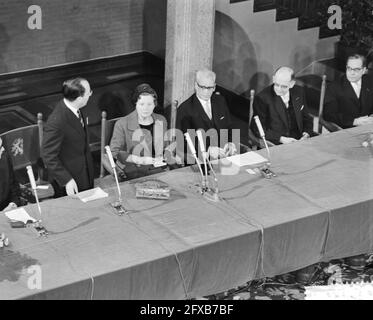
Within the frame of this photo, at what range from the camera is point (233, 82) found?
9594mm

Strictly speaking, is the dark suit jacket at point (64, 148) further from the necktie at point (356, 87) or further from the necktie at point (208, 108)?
the necktie at point (356, 87)

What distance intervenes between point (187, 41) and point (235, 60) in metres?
1.28

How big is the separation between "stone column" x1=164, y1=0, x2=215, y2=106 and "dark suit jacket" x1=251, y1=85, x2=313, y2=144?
43.0 inches

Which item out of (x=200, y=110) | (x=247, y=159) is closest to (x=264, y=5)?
(x=200, y=110)

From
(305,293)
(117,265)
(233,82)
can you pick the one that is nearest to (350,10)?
(233,82)

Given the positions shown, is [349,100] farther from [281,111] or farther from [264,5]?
[264,5]

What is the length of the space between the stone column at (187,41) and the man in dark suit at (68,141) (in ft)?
6.44

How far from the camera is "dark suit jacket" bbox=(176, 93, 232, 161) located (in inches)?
279

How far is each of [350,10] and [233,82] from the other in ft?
4.38

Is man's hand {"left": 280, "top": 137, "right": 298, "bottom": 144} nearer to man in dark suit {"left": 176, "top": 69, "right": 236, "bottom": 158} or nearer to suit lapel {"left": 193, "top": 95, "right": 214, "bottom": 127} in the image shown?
man in dark suit {"left": 176, "top": 69, "right": 236, "bottom": 158}

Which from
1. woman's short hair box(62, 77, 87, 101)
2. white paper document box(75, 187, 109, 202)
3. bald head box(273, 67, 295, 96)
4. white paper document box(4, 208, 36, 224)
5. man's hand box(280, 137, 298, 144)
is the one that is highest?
woman's short hair box(62, 77, 87, 101)

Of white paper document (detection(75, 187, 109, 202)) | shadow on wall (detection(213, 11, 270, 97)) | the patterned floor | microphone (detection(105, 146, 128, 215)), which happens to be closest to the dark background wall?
shadow on wall (detection(213, 11, 270, 97))

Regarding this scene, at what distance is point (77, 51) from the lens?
967 centimetres

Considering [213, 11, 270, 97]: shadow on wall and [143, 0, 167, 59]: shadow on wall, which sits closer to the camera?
[213, 11, 270, 97]: shadow on wall
